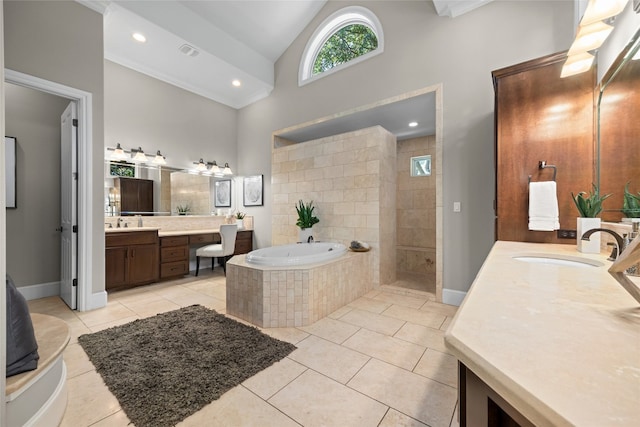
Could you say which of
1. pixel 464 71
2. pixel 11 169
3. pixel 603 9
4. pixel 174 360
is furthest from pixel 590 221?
pixel 11 169

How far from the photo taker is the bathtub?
8.12ft

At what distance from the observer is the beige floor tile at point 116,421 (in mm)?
1269

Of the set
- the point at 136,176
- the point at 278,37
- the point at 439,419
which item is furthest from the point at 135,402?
the point at 278,37

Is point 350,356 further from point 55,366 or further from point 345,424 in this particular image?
point 55,366

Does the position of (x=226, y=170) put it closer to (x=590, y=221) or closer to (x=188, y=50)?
(x=188, y=50)

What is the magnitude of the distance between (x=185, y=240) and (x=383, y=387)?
3488 mm

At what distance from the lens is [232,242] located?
4066 millimetres

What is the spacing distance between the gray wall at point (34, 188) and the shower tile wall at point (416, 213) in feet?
16.6

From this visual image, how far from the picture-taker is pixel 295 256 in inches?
127

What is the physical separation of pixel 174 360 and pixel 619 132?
3.22 metres

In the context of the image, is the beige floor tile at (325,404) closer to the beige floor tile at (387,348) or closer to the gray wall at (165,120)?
the beige floor tile at (387,348)

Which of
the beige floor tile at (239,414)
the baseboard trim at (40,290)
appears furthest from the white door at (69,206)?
the beige floor tile at (239,414)

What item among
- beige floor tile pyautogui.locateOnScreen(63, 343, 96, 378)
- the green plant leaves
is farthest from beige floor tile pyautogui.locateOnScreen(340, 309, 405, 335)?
beige floor tile pyautogui.locateOnScreen(63, 343, 96, 378)

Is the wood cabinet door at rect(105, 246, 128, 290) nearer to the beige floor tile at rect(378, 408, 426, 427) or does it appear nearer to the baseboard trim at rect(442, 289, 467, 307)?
the beige floor tile at rect(378, 408, 426, 427)
